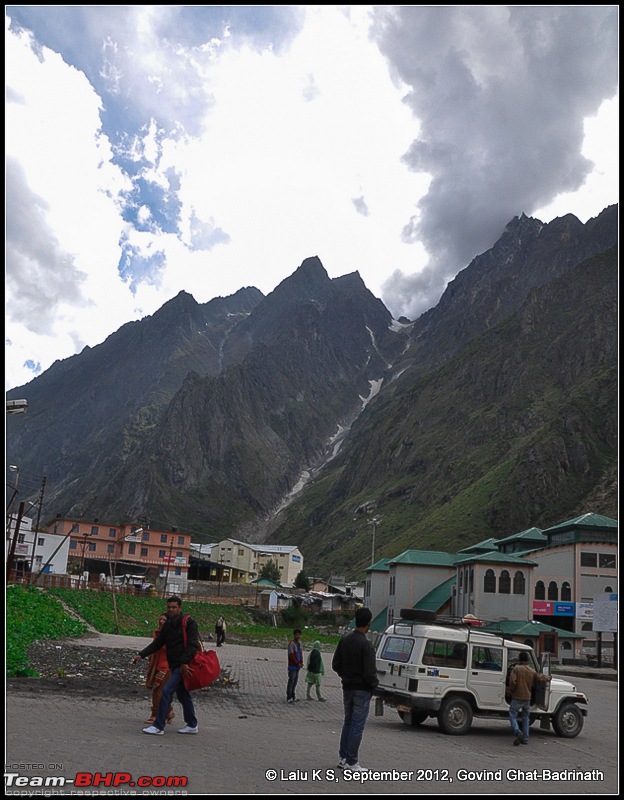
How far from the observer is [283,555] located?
149m

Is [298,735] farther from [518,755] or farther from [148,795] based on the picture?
[148,795]

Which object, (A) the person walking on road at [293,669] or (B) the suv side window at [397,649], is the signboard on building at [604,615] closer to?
(A) the person walking on road at [293,669]

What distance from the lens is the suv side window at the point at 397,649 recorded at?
1565 centimetres

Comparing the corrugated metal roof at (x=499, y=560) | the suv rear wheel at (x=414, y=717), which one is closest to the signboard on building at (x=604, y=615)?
the corrugated metal roof at (x=499, y=560)

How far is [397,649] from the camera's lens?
16.1 metres

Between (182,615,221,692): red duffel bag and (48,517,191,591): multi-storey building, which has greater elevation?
(182,615,221,692): red duffel bag

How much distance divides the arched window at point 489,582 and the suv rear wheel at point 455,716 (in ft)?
160

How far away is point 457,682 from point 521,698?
4.55 ft

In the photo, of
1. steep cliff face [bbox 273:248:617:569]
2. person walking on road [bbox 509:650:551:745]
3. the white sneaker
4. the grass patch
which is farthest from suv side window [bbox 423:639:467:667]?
steep cliff face [bbox 273:248:617:569]

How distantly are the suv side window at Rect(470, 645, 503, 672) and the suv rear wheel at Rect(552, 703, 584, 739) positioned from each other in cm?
175

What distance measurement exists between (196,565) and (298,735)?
109049 mm

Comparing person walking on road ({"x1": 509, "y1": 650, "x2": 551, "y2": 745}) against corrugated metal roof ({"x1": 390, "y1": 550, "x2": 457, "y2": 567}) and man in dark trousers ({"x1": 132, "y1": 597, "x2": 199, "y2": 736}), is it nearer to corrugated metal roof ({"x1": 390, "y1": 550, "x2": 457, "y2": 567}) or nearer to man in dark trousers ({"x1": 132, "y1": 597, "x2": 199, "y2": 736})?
man in dark trousers ({"x1": 132, "y1": 597, "x2": 199, "y2": 736})

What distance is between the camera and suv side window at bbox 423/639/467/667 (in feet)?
50.2

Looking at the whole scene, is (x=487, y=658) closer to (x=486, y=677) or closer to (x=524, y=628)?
(x=486, y=677)
